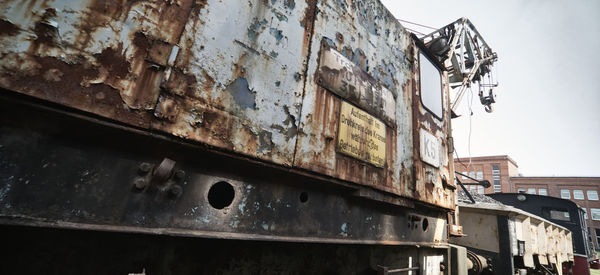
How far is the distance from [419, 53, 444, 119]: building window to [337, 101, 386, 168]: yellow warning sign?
168 centimetres

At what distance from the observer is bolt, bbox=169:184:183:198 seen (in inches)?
54.6

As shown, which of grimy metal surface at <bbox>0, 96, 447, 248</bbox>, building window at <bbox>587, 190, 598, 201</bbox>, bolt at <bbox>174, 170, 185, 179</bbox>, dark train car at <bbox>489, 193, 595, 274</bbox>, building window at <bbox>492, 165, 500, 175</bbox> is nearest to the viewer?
grimy metal surface at <bbox>0, 96, 447, 248</bbox>

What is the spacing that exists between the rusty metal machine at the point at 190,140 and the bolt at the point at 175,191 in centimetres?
2

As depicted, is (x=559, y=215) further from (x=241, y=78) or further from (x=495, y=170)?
(x=495, y=170)

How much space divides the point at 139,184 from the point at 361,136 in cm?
202

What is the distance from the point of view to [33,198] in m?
1.08

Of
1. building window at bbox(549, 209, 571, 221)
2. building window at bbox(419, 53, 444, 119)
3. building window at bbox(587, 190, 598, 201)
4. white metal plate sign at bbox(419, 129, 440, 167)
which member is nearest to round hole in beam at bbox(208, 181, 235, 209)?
white metal plate sign at bbox(419, 129, 440, 167)

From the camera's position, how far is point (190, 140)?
143 cm

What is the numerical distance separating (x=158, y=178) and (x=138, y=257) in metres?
0.44

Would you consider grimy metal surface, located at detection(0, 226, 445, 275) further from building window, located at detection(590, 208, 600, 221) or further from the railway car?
building window, located at detection(590, 208, 600, 221)

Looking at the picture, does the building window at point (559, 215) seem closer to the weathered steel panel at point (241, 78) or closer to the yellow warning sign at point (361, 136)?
the yellow warning sign at point (361, 136)

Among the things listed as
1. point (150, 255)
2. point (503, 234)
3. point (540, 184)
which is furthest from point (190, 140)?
point (540, 184)

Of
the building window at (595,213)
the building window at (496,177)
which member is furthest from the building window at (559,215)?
the building window at (595,213)

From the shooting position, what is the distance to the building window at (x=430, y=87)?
13.5ft
